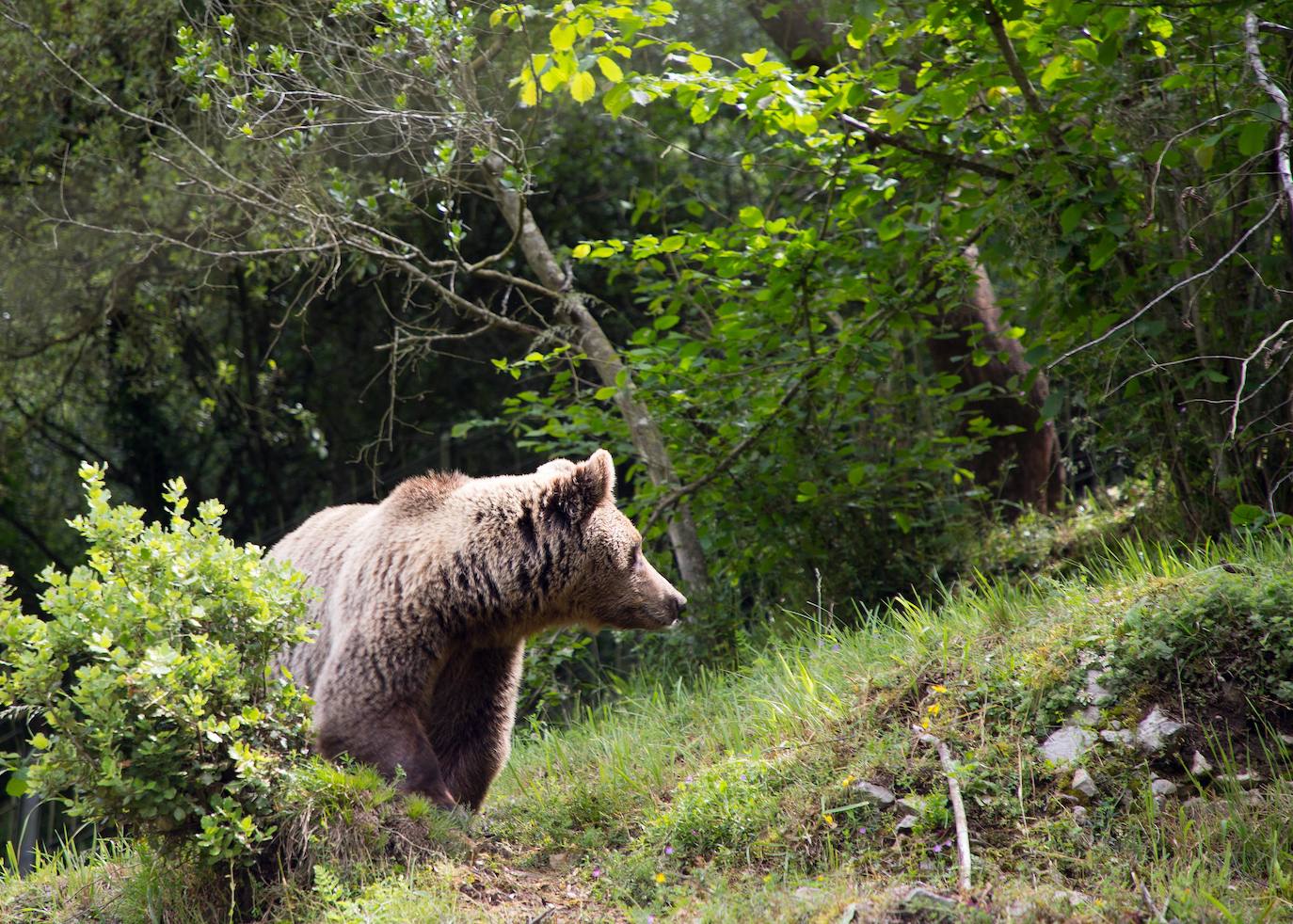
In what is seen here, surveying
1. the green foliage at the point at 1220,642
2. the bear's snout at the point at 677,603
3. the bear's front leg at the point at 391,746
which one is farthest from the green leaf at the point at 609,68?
the green foliage at the point at 1220,642

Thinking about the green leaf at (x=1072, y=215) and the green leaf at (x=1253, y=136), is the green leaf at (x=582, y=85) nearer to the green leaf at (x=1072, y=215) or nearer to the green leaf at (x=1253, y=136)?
the green leaf at (x=1072, y=215)

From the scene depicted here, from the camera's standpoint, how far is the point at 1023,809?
12.8ft

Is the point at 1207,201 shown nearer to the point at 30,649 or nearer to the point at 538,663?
the point at 538,663

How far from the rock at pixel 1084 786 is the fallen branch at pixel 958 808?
1.19 ft

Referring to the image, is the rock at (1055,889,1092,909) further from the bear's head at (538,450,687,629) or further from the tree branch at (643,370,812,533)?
the tree branch at (643,370,812,533)

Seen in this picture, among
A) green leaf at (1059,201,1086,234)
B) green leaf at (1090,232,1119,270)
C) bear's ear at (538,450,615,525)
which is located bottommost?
bear's ear at (538,450,615,525)

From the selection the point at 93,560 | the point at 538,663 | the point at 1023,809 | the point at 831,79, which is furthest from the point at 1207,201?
the point at 93,560

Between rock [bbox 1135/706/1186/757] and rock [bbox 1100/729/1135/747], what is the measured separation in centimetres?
3

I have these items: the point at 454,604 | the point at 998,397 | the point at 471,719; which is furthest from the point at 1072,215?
the point at 471,719

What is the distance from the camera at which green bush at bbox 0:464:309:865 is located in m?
3.67

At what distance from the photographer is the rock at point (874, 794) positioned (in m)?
4.07

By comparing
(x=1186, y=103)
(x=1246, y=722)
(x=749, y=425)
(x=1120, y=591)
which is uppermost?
(x=1186, y=103)

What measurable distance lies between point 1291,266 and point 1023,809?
2.79 m

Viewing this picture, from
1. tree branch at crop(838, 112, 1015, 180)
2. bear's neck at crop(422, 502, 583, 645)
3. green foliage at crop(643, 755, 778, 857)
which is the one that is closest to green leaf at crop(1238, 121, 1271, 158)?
tree branch at crop(838, 112, 1015, 180)
